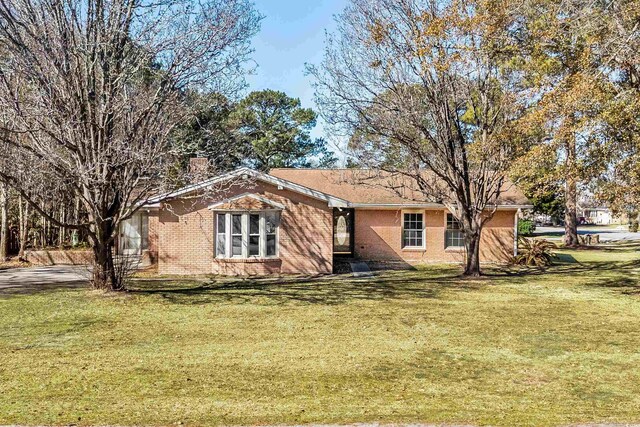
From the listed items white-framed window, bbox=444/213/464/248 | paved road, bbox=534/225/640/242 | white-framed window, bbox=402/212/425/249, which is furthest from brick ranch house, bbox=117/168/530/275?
paved road, bbox=534/225/640/242

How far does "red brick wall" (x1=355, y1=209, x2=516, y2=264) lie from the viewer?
2362cm

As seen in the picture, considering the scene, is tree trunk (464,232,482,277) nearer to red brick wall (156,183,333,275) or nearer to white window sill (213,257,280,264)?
red brick wall (156,183,333,275)

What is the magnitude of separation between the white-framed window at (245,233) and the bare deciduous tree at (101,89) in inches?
185

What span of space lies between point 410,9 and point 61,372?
1487 centimetres

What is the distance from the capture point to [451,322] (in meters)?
11.3

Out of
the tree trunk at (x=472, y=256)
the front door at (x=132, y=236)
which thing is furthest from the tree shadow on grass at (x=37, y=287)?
the tree trunk at (x=472, y=256)

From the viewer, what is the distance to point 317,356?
8531mm

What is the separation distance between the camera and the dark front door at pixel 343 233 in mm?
24703

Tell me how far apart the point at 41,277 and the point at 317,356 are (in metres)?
13.4

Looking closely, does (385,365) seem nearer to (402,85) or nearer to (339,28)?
(402,85)

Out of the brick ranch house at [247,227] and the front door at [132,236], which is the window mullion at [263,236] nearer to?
the brick ranch house at [247,227]

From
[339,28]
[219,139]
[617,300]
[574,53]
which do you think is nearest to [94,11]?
[219,139]

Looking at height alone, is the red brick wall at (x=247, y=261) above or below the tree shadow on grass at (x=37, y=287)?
above

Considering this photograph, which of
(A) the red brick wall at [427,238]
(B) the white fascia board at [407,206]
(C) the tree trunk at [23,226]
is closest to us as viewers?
(C) the tree trunk at [23,226]
